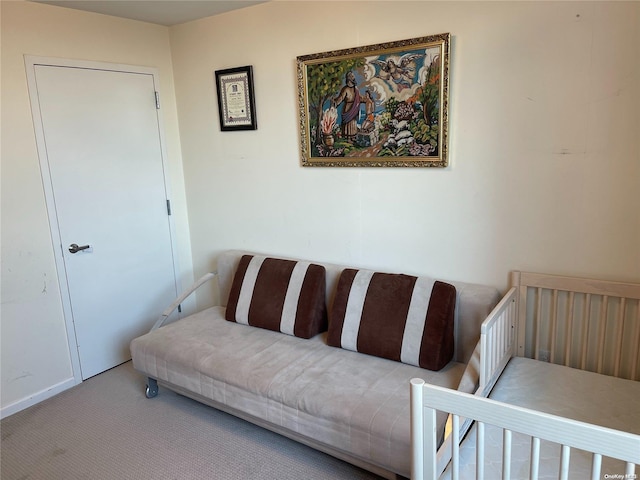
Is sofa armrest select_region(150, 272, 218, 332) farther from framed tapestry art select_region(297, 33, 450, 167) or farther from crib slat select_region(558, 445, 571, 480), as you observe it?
crib slat select_region(558, 445, 571, 480)

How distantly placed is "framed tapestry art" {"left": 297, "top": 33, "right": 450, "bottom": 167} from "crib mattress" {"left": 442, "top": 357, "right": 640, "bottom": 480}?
1.11m

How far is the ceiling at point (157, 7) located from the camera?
109 inches

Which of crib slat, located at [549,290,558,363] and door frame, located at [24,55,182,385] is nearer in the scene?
crib slat, located at [549,290,558,363]

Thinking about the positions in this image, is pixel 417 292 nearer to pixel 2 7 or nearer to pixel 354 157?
pixel 354 157

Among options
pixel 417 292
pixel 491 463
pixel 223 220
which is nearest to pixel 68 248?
pixel 223 220

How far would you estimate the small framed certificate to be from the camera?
304cm

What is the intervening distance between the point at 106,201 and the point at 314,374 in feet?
6.25

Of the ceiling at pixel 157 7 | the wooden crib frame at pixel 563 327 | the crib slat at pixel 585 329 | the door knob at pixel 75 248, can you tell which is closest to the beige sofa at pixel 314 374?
the wooden crib frame at pixel 563 327

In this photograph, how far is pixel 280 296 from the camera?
2826mm

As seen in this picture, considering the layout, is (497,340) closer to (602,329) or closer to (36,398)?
(602,329)

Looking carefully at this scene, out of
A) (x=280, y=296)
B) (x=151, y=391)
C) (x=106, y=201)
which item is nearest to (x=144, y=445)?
(x=151, y=391)

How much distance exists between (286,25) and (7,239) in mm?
2059

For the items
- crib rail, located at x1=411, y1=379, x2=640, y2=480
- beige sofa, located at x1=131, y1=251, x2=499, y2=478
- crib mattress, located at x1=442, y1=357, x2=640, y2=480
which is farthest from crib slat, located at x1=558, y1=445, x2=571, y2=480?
beige sofa, located at x1=131, y1=251, x2=499, y2=478

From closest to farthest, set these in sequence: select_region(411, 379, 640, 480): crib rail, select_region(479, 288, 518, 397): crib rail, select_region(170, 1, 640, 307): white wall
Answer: select_region(411, 379, 640, 480): crib rail, select_region(479, 288, 518, 397): crib rail, select_region(170, 1, 640, 307): white wall
